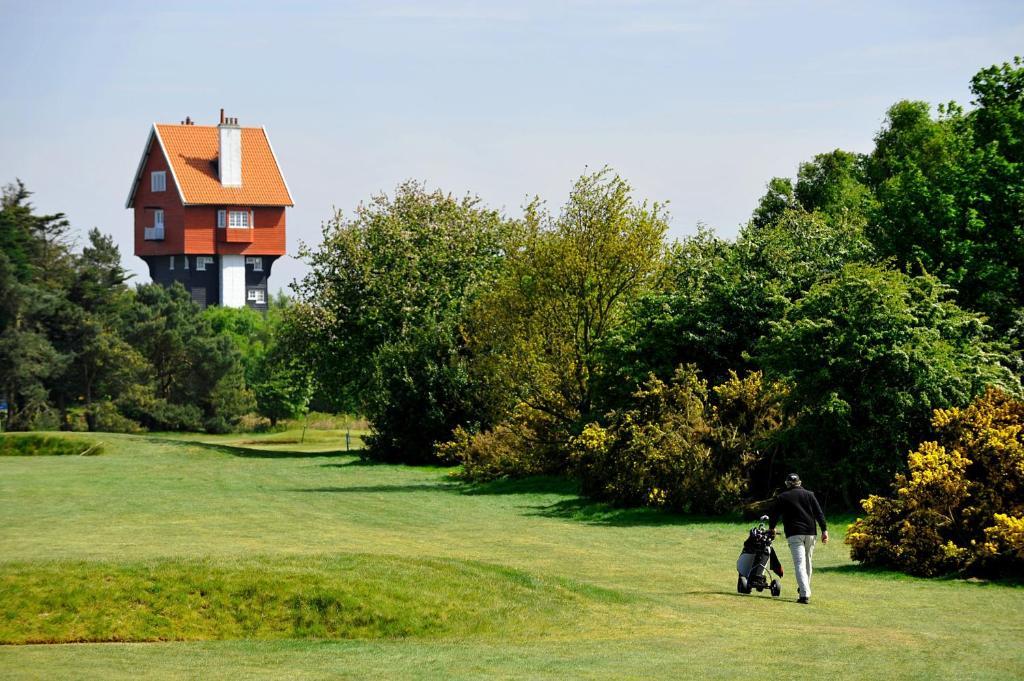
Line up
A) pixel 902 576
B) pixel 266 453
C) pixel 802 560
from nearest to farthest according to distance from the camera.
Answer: pixel 802 560 → pixel 902 576 → pixel 266 453

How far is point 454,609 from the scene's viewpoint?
21328mm

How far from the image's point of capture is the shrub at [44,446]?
7075cm

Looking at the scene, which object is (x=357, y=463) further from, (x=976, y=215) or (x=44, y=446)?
(x=976, y=215)

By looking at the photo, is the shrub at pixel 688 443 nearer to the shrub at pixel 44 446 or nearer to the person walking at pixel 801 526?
the person walking at pixel 801 526

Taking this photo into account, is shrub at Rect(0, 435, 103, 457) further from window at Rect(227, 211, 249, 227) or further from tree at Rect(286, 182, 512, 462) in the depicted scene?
window at Rect(227, 211, 249, 227)

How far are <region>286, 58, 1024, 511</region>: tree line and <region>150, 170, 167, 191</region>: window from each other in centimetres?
6565

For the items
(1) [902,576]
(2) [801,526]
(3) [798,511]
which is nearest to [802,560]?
(2) [801,526]

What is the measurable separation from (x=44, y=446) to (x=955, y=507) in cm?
5463

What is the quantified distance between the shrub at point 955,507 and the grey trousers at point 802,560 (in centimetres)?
484

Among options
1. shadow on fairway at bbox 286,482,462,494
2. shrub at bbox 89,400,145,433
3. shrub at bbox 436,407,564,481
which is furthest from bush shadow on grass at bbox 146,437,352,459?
shadow on fairway at bbox 286,482,462,494

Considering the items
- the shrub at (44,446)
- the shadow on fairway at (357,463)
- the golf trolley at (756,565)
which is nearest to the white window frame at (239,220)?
the shrub at (44,446)

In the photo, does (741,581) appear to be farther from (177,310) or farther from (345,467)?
(177,310)

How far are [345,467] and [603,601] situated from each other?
41.9 m

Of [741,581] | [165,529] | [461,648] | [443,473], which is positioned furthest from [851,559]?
[443,473]
